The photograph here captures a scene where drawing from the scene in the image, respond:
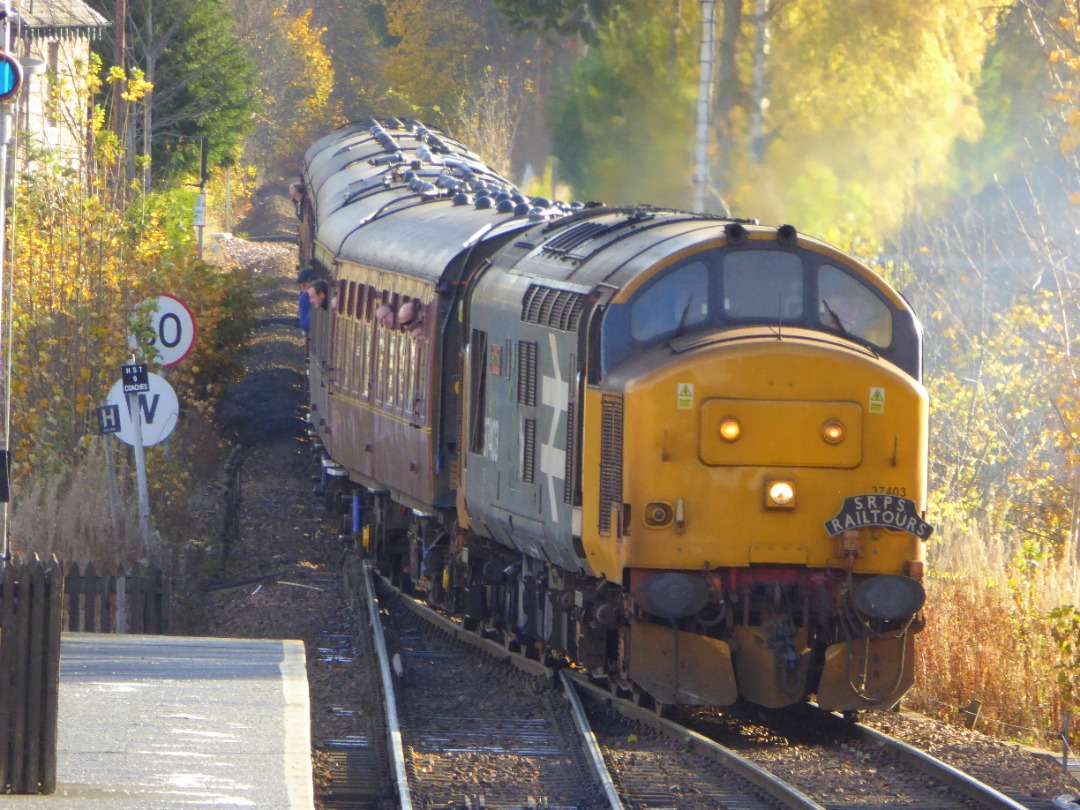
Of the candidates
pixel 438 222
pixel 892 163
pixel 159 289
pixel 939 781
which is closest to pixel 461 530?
pixel 438 222

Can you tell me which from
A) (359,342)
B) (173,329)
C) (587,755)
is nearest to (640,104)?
(359,342)

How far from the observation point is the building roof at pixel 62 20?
113ft

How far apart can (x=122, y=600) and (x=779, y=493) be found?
5.64 meters

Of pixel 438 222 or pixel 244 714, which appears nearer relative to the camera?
pixel 244 714

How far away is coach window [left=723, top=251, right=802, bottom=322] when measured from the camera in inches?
402

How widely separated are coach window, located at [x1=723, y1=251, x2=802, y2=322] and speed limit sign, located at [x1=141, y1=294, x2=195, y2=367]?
6519 millimetres

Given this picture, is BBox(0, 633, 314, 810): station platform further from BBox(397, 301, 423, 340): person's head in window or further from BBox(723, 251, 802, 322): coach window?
BBox(723, 251, 802, 322): coach window

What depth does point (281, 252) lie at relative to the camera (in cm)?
4688

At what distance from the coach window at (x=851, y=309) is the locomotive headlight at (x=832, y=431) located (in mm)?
703

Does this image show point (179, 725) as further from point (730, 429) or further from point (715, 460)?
point (730, 429)

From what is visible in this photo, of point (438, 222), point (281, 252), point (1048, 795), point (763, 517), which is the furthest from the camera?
point (281, 252)

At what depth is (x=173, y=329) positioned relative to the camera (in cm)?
1523

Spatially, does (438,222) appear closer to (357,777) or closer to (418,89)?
(357,777)

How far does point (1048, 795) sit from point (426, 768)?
328cm
